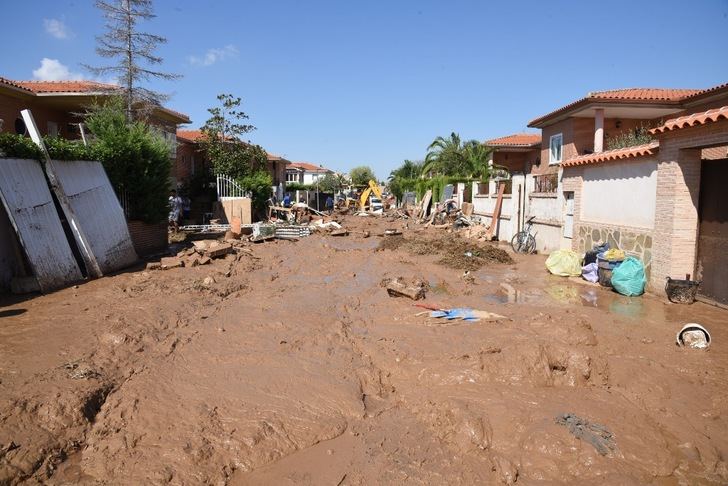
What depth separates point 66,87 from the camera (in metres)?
18.8

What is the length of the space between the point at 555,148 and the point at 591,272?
44.7ft

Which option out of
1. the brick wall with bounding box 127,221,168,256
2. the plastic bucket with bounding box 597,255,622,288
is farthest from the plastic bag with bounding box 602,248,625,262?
the brick wall with bounding box 127,221,168,256

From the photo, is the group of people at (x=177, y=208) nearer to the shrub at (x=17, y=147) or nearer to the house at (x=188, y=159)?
the house at (x=188, y=159)

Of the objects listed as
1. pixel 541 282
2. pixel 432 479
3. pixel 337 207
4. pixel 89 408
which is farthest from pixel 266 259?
pixel 337 207

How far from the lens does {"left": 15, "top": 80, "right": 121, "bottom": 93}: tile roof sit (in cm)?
1809

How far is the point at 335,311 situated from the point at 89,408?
439 centimetres

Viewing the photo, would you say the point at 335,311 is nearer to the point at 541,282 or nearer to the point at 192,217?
the point at 541,282

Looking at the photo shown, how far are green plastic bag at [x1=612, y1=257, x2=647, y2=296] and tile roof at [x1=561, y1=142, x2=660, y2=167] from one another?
2241mm

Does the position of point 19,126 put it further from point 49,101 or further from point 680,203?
point 680,203

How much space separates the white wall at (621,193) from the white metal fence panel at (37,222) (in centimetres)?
1180

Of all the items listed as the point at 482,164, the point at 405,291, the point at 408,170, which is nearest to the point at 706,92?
the point at 405,291

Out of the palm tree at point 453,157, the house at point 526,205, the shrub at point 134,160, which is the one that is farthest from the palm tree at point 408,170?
the shrub at point 134,160

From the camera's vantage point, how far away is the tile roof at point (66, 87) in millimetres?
18094

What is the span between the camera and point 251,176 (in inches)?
1000
